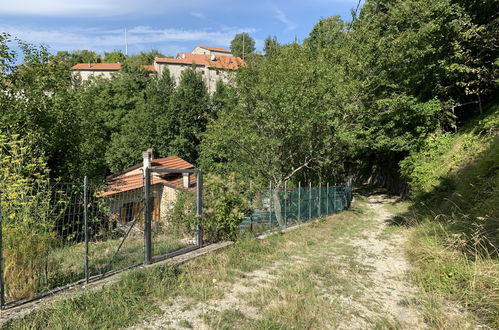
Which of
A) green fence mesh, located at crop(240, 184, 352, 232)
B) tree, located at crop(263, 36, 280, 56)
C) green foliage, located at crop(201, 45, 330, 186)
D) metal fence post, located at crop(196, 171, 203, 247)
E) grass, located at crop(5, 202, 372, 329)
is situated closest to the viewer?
A: grass, located at crop(5, 202, 372, 329)

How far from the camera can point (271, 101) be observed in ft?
43.0

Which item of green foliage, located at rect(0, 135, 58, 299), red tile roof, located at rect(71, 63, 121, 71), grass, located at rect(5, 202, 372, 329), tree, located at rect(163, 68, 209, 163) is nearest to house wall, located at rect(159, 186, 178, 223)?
grass, located at rect(5, 202, 372, 329)

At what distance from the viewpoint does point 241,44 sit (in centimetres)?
8112

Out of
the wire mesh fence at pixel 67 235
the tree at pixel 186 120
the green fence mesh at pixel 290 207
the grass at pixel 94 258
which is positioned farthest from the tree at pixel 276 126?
the tree at pixel 186 120

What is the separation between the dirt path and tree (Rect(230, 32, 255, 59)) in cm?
7733

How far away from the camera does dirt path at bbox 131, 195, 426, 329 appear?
394cm

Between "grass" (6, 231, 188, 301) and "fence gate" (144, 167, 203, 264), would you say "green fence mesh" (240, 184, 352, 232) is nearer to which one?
"fence gate" (144, 167, 203, 264)

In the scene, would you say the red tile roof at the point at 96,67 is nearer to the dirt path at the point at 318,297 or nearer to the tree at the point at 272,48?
the tree at the point at 272,48

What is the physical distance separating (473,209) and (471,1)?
12663mm

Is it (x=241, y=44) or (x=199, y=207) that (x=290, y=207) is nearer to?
(x=199, y=207)

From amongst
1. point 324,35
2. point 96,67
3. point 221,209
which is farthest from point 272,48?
point 96,67

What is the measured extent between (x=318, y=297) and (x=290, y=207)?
21.8 ft

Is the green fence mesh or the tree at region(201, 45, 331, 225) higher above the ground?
the tree at region(201, 45, 331, 225)

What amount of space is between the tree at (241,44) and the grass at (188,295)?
7763 centimetres
